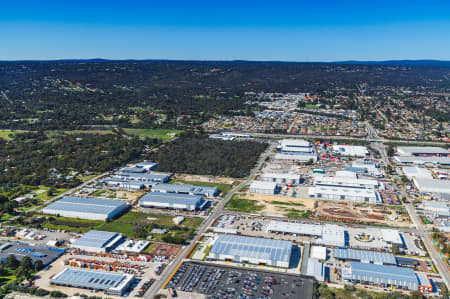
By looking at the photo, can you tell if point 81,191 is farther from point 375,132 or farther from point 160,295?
point 375,132

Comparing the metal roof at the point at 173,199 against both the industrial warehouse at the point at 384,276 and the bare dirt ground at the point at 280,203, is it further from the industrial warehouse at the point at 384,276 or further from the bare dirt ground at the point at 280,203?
the industrial warehouse at the point at 384,276

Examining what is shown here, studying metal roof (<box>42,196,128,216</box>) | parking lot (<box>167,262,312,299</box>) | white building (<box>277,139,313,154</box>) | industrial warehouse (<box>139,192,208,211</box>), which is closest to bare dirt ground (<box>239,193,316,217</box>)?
industrial warehouse (<box>139,192,208,211</box>)

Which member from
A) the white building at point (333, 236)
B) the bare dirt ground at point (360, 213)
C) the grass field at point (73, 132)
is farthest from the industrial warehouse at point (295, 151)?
the grass field at point (73, 132)

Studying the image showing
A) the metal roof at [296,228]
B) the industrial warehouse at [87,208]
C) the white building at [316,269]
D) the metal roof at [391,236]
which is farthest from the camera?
the industrial warehouse at [87,208]

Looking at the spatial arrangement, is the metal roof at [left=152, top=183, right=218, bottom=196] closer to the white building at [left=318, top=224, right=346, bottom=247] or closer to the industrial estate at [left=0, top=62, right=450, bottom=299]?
the industrial estate at [left=0, top=62, right=450, bottom=299]

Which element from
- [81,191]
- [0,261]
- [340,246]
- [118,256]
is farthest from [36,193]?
[340,246]

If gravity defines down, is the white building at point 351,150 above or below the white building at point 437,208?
above
